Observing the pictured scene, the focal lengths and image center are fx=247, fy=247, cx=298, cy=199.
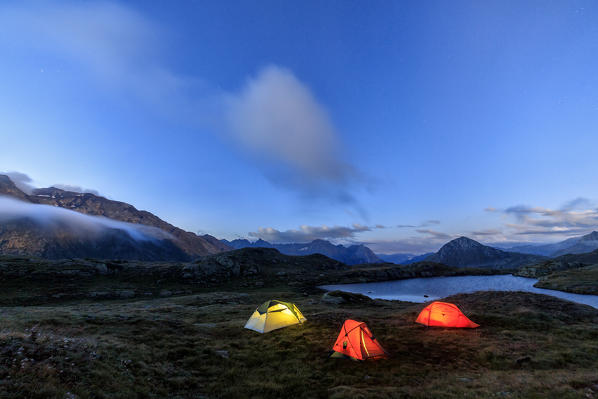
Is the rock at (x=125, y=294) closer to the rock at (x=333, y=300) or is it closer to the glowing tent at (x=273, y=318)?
the rock at (x=333, y=300)

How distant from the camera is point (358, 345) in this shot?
17328 millimetres

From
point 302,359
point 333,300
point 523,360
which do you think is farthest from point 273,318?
point 333,300

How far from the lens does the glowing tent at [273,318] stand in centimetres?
2491

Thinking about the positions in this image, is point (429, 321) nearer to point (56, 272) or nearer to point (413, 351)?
point (413, 351)

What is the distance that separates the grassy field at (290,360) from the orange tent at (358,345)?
0.64m

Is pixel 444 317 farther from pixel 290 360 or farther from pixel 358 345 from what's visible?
pixel 290 360

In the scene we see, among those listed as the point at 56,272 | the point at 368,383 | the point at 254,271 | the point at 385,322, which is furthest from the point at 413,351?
the point at 254,271

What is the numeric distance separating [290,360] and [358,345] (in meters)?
4.86

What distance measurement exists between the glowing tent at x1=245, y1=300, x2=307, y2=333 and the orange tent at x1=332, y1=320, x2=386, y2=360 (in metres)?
8.68

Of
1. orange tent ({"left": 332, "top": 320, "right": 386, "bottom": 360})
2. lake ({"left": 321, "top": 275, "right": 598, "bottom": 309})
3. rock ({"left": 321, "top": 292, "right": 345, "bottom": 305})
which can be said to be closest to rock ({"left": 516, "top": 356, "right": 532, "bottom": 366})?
orange tent ({"left": 332, "top": 320, "right": 386, "bottom": 360})

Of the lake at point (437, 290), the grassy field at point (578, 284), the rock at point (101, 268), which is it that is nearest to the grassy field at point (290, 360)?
the lake at point (437, 290)

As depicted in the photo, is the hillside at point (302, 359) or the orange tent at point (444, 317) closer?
the hillside at point (302, 359)

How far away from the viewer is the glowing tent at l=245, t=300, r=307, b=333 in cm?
2491

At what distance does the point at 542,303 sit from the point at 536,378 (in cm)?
2675
